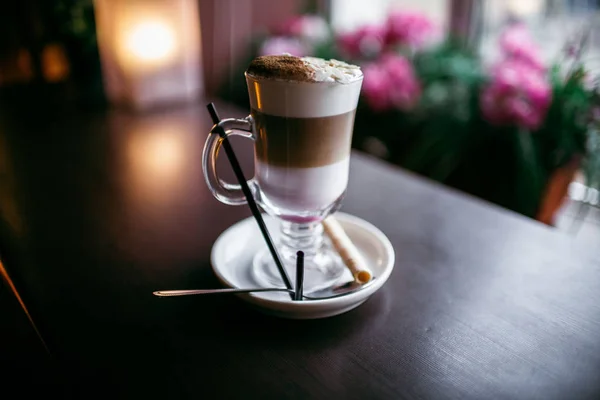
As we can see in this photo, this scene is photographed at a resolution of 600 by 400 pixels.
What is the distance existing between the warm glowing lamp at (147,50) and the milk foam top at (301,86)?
0.95 m

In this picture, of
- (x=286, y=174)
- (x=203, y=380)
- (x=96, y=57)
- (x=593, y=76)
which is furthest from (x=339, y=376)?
(x=96, y=57)

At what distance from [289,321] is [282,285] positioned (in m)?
0.06

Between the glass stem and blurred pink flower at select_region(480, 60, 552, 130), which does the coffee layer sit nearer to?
the glass stem

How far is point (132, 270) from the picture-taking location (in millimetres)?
694

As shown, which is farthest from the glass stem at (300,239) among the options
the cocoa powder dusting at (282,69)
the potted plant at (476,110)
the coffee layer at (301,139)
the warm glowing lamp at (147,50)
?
the warm glowing lamp at (147,50)

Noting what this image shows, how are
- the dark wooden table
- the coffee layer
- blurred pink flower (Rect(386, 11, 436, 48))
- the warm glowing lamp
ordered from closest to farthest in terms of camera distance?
the dark wooden table, the coffee layer, the warm glowing lamp, blurred pink flower (Rect(386, 11, 436, 48))

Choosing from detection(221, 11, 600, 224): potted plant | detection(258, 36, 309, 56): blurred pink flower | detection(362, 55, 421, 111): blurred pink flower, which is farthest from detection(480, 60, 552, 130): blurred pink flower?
detection(258, 36, 309, 56): blurred pink flower

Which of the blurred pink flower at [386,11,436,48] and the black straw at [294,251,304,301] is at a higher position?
the blurred pink flower at [386,11,436,48]

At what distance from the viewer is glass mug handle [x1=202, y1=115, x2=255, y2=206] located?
624 mm

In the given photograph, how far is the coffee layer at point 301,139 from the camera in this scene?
608 millimetres

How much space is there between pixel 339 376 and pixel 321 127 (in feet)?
0.93

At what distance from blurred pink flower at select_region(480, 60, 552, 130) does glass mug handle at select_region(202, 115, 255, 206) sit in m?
0.86

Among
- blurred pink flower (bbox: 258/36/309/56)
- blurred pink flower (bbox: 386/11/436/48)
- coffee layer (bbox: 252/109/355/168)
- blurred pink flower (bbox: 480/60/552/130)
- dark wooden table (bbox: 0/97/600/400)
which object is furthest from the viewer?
blurred pink flower (bbox: 258/36/309/56)

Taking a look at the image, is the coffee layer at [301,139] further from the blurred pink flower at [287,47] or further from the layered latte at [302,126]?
the blurred pink flower at [287,47]
